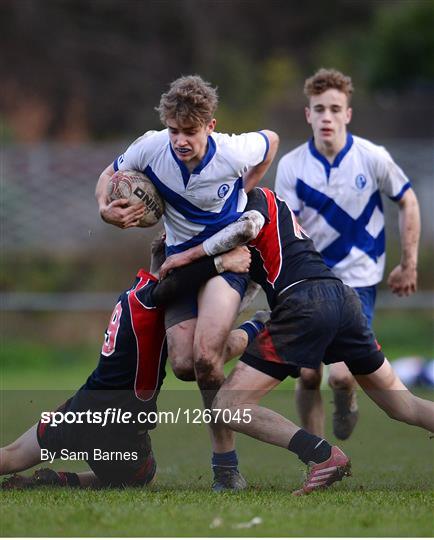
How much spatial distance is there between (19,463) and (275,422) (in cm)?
152

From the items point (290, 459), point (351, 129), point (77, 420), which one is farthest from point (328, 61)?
point (77, 420)

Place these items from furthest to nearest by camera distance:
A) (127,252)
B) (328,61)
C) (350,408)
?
1. (328,61)
2. (127,252)
3. (350,408)

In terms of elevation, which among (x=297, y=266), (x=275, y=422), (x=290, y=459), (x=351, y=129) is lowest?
(x=290, y=459)

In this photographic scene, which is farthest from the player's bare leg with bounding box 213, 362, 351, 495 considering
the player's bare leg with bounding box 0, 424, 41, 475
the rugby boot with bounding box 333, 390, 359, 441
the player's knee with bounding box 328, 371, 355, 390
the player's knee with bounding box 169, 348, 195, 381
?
the rugby boot with bounding box 333, 390, 359, 441

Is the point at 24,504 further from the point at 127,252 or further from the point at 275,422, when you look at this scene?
the point at 127,252

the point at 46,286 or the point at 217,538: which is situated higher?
the point at 46,286

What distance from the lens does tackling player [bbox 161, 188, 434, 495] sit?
6.32 metres

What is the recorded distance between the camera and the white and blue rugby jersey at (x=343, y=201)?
831cm

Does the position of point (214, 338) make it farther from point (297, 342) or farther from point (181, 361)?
point (297, 342)

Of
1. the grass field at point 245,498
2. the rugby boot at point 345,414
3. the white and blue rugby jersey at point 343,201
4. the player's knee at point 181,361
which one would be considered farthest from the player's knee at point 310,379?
the player's knee at point 181,361

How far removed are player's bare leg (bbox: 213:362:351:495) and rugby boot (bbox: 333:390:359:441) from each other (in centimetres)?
172

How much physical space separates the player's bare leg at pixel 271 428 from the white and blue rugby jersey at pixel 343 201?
6.83 feet

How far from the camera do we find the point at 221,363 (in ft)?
22.0

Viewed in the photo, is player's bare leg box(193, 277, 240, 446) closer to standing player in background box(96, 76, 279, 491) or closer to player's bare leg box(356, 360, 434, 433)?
standing player in background box(96, 76, 279, 491)
